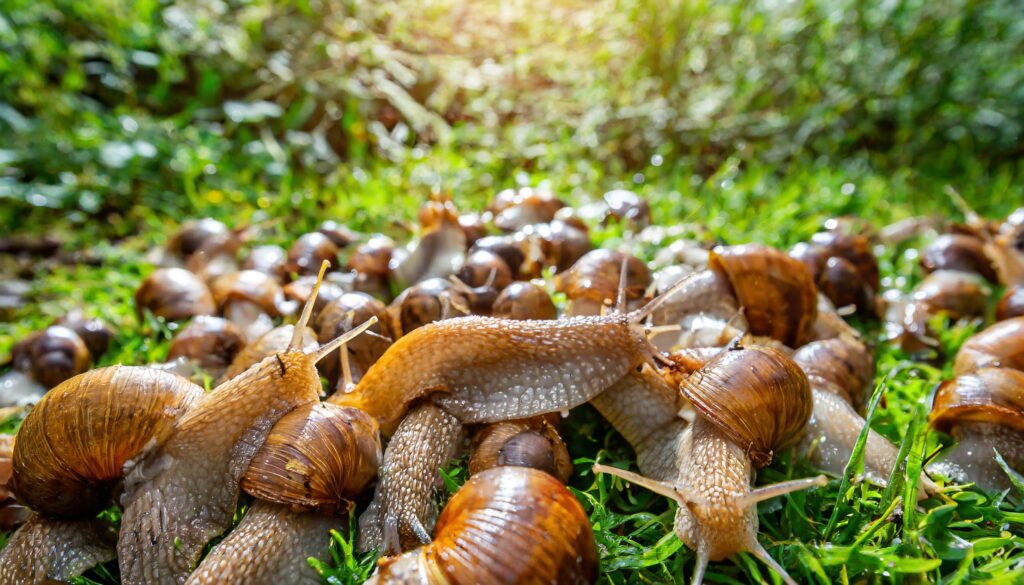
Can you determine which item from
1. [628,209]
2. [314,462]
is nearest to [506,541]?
[314,462]

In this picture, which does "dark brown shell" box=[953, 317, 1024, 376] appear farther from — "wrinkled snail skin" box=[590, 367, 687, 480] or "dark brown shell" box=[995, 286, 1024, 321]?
"wrinkled snail skin" box=[590, 367, 687, 480]

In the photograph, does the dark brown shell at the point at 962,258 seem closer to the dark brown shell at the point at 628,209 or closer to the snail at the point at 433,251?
the dark brown shell at the point at 628,209

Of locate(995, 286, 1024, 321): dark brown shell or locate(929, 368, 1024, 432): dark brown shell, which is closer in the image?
locate(929, 368, 1024, 432): dark brown shell

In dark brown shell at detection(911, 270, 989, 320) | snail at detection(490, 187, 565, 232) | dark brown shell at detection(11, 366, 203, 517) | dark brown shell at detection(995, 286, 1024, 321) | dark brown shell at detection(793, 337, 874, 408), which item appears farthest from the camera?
snail at detection(490, 187, 565, 232)

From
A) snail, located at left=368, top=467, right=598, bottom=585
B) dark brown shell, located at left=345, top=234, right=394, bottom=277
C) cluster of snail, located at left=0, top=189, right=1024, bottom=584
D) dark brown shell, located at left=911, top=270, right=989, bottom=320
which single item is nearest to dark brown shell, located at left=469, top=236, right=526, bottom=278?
cluster of snail, located at left=0, top=189, right=1024, bottom=584

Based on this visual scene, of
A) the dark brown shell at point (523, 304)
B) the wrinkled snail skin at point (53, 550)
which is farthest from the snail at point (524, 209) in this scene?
the wrinkled snail skin at point (53, 550)

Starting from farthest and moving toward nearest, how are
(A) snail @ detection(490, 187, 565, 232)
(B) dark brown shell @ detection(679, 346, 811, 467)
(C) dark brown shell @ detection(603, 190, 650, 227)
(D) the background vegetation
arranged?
(D) the background vegetation → (C) dark brown shell @ detection(603, 190, 650, 227) → (A) snail @ detection(490, 187, 565, 232) → (B) dark brown shell @ detection(679, 346, 811, 467)

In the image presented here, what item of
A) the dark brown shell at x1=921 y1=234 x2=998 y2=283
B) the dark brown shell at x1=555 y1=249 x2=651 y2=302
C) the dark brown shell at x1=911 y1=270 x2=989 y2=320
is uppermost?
the dark brown shell at x1=555 y1=249 x2=651 y2=302
